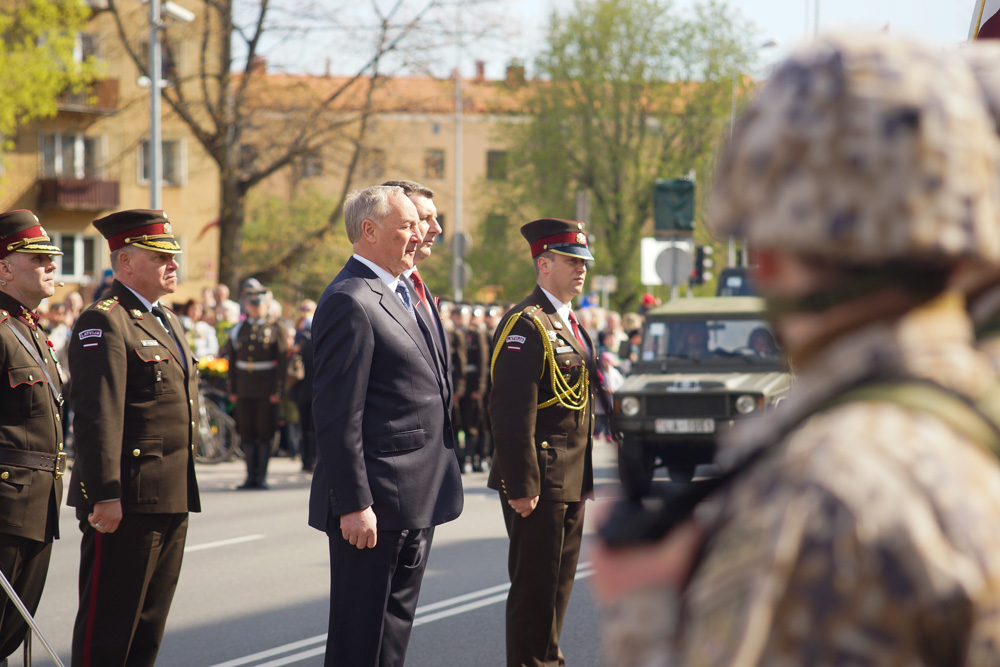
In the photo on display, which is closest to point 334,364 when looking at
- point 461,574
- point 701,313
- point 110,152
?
point 461,574

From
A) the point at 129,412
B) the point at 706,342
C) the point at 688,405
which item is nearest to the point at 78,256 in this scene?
the point at 706,342

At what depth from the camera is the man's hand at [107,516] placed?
4.41m

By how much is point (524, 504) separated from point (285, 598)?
10.3 feet

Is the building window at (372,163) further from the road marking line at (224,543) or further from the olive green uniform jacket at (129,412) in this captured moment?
the olive green uniform jacket at (129,412)

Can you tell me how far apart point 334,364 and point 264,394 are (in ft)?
32.2

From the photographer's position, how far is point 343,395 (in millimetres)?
4199

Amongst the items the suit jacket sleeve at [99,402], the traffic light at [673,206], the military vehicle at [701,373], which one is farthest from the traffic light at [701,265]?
the suit jacket sleeve at [99,402]

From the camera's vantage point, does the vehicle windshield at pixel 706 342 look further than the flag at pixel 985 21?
Yes

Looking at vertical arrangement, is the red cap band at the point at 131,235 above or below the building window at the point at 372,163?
below

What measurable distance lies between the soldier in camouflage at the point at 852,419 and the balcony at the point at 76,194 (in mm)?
45654

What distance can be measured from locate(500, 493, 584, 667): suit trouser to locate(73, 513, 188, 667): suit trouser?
1.50 meters

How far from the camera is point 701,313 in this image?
14820 millimetres

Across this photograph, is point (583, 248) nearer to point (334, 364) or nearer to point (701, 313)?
point (334, 364)

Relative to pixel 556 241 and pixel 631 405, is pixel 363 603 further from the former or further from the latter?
pixel 631 405
